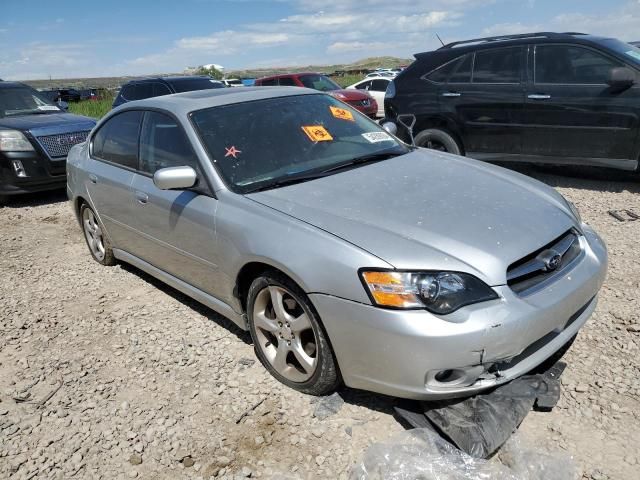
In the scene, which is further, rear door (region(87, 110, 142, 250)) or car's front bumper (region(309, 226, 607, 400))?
rear door (region(87, 110, 142, 250))

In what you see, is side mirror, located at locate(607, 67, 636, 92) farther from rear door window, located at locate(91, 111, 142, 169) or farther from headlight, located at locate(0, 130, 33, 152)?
headlight, located at locate(0, 130, 33, 152)

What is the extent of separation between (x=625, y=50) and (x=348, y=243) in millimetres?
5279

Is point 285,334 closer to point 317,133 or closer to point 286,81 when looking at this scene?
point 317,133

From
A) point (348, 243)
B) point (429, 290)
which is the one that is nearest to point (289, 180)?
point (348, 243)

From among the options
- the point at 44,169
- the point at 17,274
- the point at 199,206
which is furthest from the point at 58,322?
the point at 44,169

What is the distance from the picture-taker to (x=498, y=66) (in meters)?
6.62

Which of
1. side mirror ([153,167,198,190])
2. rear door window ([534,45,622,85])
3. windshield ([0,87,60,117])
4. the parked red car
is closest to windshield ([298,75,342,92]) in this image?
the parked red car

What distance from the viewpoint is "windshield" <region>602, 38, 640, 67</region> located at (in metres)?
5.79

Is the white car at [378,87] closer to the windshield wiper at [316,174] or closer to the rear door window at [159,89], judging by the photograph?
the rear door window at [159,89]

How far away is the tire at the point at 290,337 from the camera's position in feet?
8.60

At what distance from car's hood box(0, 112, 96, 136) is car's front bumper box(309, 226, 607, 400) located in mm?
6644

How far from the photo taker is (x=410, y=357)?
227 centimetres

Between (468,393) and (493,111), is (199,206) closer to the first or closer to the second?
(468,393)

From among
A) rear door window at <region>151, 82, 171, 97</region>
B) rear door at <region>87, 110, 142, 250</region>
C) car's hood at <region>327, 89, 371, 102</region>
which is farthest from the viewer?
car's hood at <region>327, 89, 371, 102</region>
